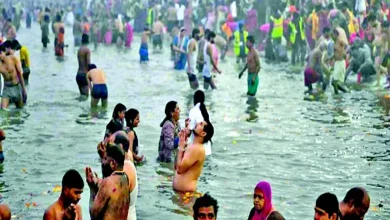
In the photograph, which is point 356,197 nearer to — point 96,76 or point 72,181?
point 72,181

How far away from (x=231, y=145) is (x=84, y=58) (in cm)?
542

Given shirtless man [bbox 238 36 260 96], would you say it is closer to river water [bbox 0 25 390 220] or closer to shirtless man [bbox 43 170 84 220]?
river water [bbox 0 25 390 220]

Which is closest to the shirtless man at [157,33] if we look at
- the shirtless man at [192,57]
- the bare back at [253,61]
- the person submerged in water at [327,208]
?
the shirtless man at [192,57]

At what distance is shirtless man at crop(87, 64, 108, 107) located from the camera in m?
17.0

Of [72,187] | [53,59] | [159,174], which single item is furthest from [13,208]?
[53,59]

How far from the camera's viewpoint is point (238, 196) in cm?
1102

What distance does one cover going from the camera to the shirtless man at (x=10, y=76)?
54.0 feet

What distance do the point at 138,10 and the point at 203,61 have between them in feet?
74.0

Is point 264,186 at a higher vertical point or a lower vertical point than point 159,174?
higher

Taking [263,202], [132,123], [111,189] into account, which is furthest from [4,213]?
[132,123]

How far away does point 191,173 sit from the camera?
1045cm

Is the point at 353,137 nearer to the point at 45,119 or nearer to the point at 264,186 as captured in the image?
the point at 45,119

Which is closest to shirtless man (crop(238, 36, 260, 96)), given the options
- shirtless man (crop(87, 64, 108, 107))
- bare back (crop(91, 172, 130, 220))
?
shirtless man (crop(87, 64, 108, 107))

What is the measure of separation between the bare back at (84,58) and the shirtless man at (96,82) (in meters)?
1.12
